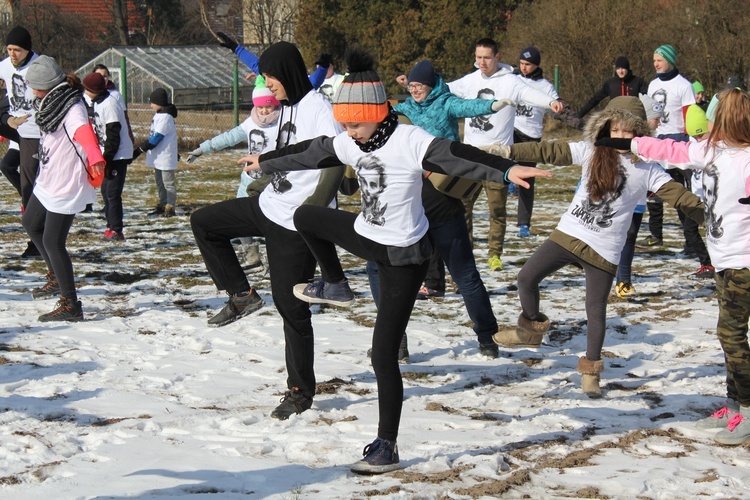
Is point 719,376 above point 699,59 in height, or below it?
below

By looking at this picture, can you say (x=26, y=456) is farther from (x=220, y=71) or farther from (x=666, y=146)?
(x=220, y=71)

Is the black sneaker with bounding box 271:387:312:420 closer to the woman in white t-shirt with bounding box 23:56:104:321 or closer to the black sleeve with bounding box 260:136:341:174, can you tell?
the black sleeve with bounding box 260:136:341:174

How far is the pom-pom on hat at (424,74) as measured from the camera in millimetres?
7801

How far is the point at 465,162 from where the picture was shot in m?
4.30

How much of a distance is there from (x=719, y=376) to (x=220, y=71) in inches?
1198

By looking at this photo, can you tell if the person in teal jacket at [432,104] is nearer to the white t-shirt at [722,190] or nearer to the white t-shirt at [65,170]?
the white t-shirt at [65,170]

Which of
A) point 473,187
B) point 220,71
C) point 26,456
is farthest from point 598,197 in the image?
point 220,71

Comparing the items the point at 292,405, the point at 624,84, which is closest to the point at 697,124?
the point at 292,405

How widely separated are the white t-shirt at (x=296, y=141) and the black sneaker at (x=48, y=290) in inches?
140

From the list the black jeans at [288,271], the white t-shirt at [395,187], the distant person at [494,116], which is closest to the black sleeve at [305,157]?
the white t-shirt at [395,187]

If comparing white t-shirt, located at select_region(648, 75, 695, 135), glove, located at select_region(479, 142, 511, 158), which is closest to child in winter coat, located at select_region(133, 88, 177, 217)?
white t-shirt, located at select_region(648, 75, 695, 135)

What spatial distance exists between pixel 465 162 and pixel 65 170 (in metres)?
4.06

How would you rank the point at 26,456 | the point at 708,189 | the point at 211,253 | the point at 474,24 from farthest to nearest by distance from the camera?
the point at 474,24 < the point at 211,253 < the point at 708,189 < the point at 26,456

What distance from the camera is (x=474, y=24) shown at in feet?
106
